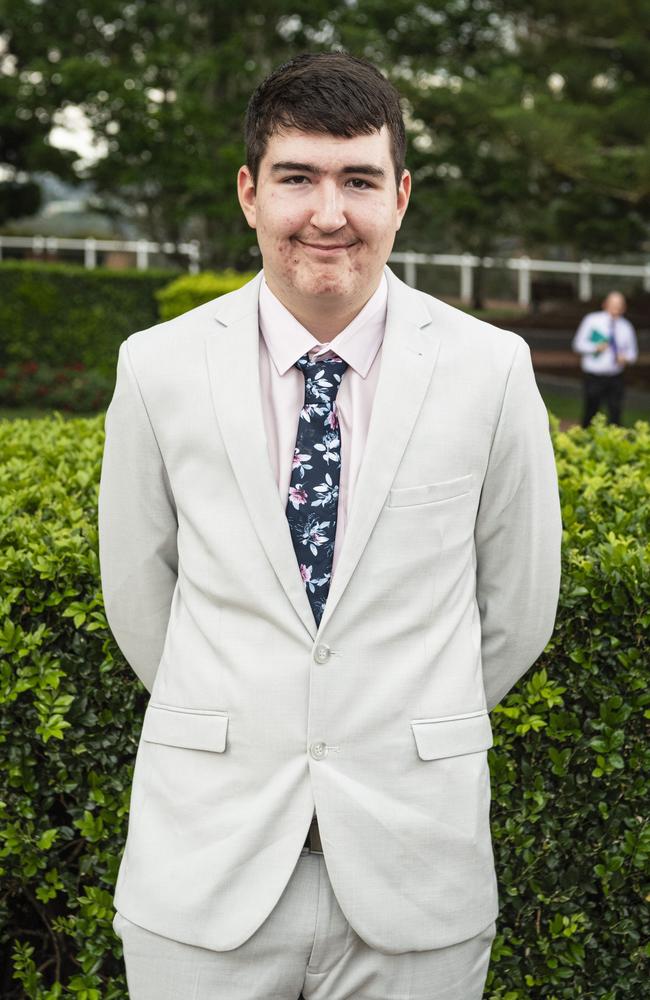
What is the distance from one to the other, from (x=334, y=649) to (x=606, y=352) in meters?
13.8

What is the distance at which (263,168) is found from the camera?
2105mm

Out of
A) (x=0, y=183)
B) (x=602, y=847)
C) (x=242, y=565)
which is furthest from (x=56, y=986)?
(x=0, y=183)

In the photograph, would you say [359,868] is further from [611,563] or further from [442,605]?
[611,563]

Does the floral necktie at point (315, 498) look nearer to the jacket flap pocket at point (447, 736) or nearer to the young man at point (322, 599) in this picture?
the young man at point (322, 599)

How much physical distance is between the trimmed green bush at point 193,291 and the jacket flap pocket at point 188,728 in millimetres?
15501

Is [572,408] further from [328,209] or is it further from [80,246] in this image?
[328,209]

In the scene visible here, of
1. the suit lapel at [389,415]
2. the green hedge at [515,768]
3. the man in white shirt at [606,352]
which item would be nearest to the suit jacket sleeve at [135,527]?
the suit lapel at [389,415]

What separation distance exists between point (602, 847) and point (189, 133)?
1884cm

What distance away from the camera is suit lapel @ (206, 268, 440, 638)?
2037 millimetres

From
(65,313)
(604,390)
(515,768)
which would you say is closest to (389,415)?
(515,768)

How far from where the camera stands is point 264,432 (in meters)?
2.09

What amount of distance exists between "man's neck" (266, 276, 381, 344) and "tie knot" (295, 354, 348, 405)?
0.05 m

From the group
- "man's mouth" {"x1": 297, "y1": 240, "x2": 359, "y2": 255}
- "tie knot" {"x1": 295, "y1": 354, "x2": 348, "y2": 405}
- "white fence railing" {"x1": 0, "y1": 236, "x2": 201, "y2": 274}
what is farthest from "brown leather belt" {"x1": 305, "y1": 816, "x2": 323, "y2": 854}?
"white fence railing" {"x1": 0, "y1": 236, "x2": 201, "y2": 274}

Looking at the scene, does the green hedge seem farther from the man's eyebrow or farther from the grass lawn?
the grass lawn
